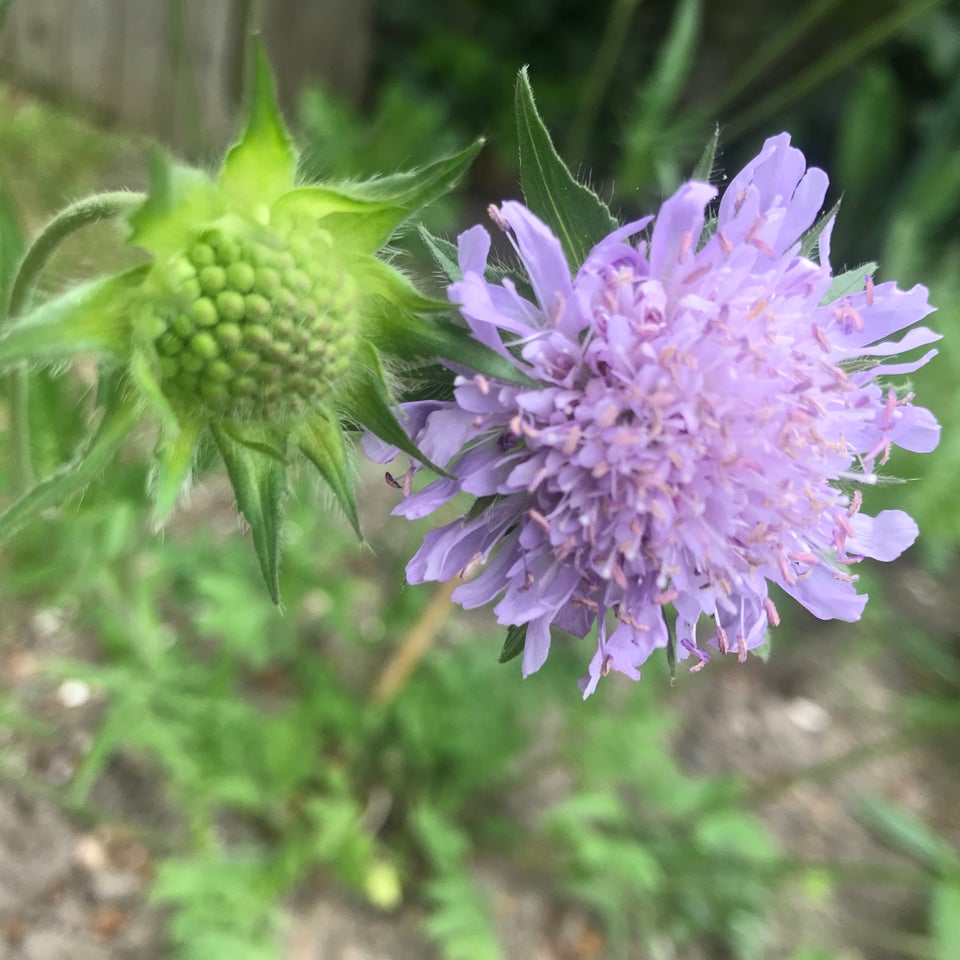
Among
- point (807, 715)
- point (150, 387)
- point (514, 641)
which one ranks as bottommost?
point (807, 715)

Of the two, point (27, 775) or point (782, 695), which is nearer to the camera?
point (27, 775)

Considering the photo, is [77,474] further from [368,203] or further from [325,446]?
[368,203]

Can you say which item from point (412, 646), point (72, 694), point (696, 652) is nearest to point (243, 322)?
point (696, 652)

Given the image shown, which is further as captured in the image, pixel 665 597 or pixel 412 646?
pixel 412 646

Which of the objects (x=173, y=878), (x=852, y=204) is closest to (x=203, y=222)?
(x=173, y=878)

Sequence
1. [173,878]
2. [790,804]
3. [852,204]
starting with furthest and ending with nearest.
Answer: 1. [852,204]
2. [790,804]
3. [173,878]

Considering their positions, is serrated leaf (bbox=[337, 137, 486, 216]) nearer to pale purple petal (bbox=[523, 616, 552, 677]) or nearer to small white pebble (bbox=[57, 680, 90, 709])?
pale purple petal (bbox=[523, 616, 552, 677])

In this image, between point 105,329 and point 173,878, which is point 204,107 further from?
point 105,329
